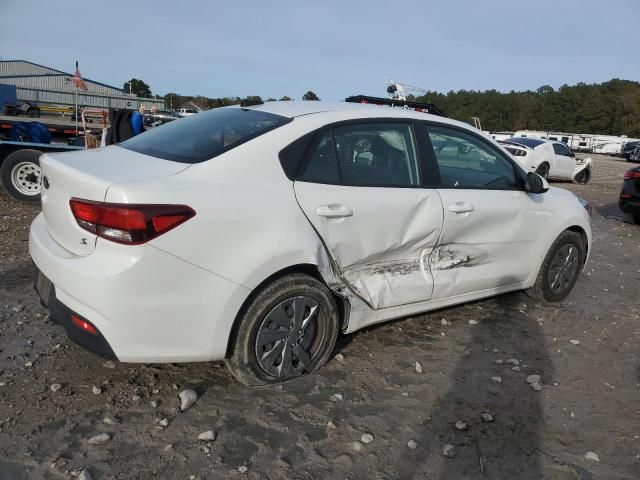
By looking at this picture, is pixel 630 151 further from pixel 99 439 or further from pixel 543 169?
pixel 99 439

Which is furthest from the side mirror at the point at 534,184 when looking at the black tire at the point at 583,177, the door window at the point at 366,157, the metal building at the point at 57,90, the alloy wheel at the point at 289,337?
the metal building at the point at 57,90

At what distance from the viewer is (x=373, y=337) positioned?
4000mm

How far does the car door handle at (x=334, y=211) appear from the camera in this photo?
3.06 metres

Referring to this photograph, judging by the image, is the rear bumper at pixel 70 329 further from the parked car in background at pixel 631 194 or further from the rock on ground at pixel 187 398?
the parked car in background at pixel 631 194

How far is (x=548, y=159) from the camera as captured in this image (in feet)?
54.5

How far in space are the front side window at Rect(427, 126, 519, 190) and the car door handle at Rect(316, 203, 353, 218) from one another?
37.9 inches

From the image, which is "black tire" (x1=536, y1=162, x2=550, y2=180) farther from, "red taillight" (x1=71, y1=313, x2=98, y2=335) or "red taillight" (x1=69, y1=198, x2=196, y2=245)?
"red taillight" (x1=71, y1=313, x2=98, y2=335)

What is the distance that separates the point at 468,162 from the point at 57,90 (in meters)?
27.7

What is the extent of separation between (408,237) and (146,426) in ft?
6.39

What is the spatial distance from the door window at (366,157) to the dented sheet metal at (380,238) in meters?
0.08

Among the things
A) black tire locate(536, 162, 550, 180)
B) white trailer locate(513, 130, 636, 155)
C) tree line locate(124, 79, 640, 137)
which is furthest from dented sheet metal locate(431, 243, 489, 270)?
tree line locate(124, 79, 640, 137)

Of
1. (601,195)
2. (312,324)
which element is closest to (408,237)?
(312,324)

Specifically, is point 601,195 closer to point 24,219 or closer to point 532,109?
point 24,219

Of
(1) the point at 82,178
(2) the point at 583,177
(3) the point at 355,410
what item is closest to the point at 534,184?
(3) the point at 355,410
